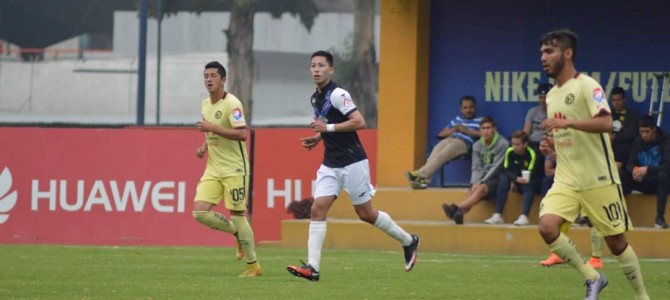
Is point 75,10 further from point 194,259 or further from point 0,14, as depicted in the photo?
point 194,259

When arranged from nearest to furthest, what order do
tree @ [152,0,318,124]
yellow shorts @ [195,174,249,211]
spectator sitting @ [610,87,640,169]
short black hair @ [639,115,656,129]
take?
yellow shorts @ [195,174,249,211]
short black hair @ [639,115,656,129]
spectator sitting @ [610,87,640,169]
tree @ [152,0,318,124]

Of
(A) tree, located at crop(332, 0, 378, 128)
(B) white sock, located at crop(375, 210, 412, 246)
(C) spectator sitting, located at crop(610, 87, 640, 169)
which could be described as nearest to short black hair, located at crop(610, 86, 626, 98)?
(C) spectator sitting, located at crop(610, 87, 640, 169)

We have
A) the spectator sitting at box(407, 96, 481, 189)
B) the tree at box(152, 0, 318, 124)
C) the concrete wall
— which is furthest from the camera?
the tree at box(152, 0, 318, 124)

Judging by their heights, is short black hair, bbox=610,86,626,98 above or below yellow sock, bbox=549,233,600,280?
above

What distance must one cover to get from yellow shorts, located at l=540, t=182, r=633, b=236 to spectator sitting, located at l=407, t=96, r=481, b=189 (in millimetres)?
10539

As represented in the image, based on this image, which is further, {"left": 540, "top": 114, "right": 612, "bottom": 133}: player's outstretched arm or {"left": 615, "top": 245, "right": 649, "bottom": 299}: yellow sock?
{"left": 615, "top": 245, "right": 649, "bottom": 299}: yellow sock

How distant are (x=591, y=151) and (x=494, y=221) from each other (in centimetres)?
945

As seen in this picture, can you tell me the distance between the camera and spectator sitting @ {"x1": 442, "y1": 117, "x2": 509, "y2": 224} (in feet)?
70.2

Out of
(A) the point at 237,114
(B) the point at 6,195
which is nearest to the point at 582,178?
(A) the point at 237,114

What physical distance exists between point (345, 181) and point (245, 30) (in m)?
14.2

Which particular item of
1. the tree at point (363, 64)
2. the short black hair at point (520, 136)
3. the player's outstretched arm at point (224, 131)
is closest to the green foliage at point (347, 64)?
the tree at point (363, 64)

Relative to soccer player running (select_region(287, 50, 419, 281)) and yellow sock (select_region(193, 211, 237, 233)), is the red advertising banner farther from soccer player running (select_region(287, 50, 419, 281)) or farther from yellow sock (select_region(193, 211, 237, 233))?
soccer player running (select_region(287, 50, 419, 281))

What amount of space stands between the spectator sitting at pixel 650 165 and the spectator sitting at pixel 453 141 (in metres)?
2.81

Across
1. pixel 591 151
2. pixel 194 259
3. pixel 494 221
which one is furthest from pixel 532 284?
pixel 494 221
